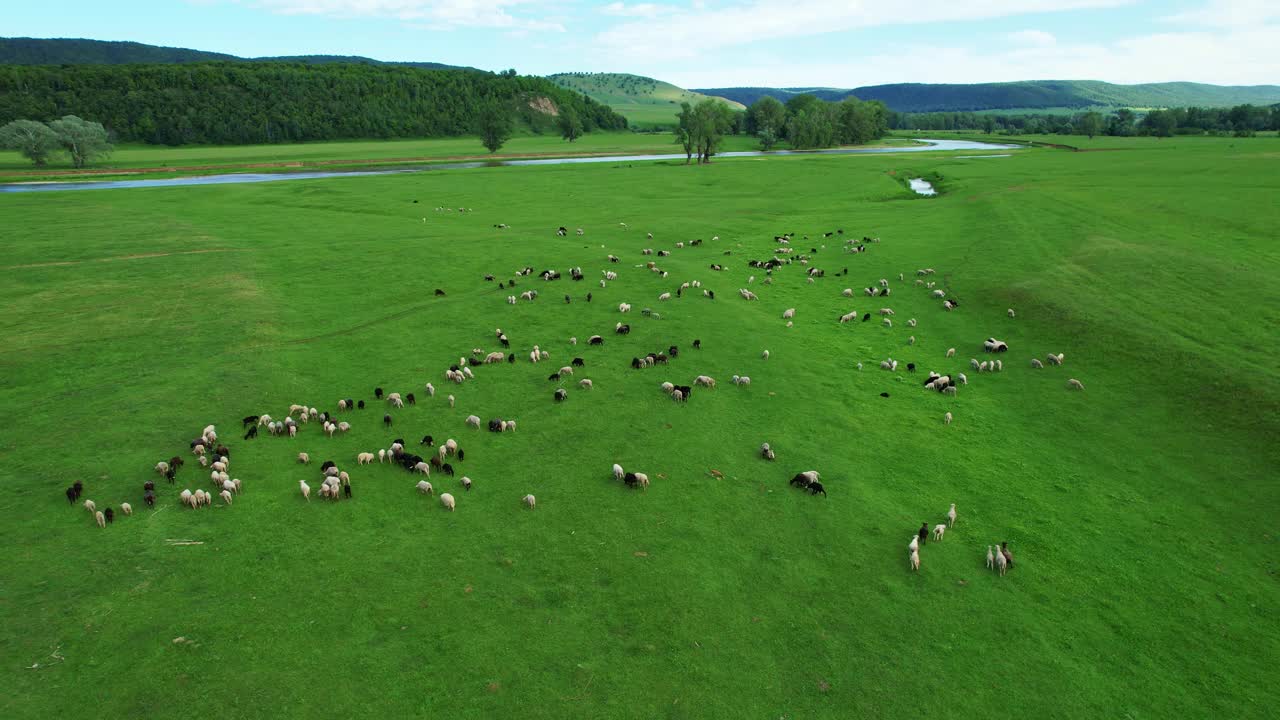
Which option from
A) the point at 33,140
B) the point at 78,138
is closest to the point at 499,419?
the point at 78,138

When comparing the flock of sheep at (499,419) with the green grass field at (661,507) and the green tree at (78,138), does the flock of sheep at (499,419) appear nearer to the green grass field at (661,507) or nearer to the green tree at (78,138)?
the green grass field at (661,507)

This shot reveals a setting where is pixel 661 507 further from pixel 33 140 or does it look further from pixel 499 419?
pixel 33 140

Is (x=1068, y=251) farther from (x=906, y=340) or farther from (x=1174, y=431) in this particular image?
(x=1174, y=431)

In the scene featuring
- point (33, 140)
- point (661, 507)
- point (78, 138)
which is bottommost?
point (661, 507)

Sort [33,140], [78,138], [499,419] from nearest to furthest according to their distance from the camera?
[499,419]
[33,140]
[78,138]

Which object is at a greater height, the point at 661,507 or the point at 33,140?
the point at 33,140

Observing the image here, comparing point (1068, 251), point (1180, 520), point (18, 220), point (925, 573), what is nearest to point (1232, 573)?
point (1180, 520)

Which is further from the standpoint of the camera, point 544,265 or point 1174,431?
point 544,265

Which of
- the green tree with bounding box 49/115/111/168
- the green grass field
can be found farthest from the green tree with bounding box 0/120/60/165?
the green grass field
